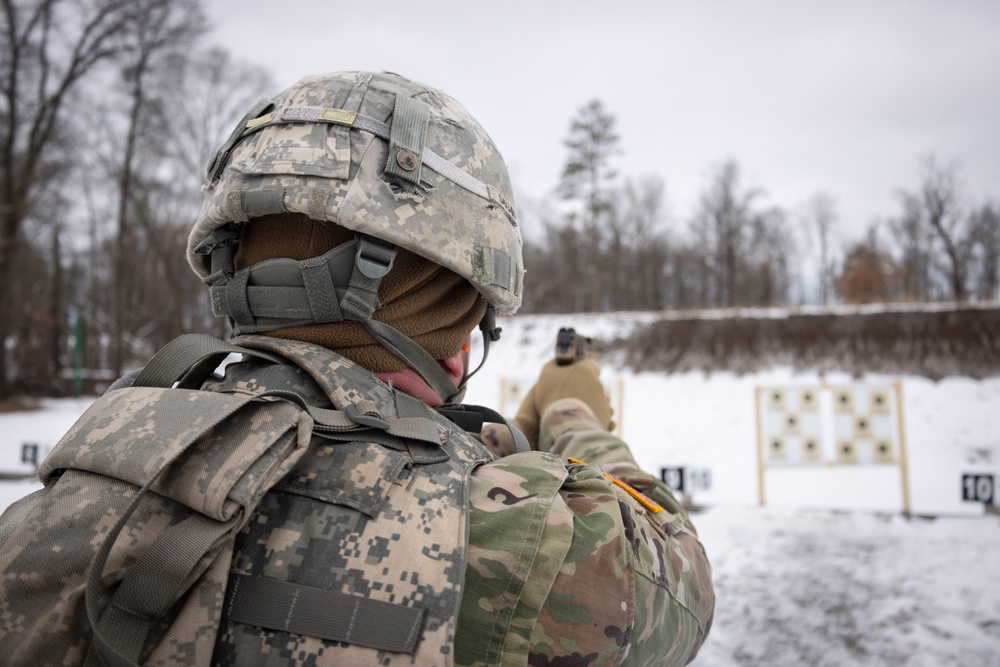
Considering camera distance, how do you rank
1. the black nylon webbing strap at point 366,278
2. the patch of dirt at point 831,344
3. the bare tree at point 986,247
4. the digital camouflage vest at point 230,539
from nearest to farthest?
1. the digital camouflage vest at point 230,539
2. the black nylon webbing strap at point 366,278
3. the patch of dirt at point 831,344
4. the bare tree at point 986,247

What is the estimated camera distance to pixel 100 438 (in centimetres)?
82

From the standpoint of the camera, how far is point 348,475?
892mm

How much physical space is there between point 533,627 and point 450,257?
66 centimetres

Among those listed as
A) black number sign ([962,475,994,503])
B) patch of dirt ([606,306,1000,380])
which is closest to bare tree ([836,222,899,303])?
patch of dirt ([606,306,1000,380])

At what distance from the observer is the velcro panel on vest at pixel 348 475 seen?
87 cm

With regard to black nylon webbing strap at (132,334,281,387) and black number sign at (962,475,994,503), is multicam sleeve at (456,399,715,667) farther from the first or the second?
black number sign at (962,475,994,503)

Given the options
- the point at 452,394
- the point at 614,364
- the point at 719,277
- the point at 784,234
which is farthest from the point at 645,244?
the point at 452,394

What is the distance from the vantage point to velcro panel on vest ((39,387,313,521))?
2.54 feet

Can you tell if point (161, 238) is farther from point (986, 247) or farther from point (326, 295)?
point (986, 247)

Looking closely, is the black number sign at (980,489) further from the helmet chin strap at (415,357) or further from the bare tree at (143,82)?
the bare tree at (143,82)

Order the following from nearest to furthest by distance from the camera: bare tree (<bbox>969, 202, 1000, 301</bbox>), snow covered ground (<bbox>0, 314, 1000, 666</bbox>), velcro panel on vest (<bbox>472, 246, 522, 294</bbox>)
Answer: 1. velcro panel on vest (<bbox>472, 246, 522, 294</bbox>)
2. snow covered ground (<bbox>0, 314, 1000, 666</bbox>)
3. bare tree (<bbox>969, 202, 1000, 301</bbox>)

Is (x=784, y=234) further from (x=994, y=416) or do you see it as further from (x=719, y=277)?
(x=994, y=416)

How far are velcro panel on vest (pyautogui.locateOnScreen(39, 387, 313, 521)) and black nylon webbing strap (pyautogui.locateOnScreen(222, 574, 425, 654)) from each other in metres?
0.13

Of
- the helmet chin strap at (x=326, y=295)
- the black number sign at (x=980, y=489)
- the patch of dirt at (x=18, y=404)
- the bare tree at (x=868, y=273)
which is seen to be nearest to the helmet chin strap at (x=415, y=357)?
the helmet chin strap at (x=326, y=295)
